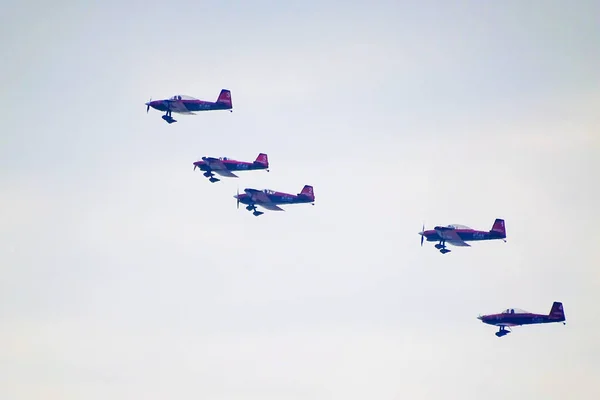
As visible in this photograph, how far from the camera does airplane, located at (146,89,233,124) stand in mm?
180625

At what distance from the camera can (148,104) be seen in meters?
182

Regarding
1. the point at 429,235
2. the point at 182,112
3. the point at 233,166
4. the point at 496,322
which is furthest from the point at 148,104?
the point at 496,322

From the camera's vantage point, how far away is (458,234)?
187375 millimetres

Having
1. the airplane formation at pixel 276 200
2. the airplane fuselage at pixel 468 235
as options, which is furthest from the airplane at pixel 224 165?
the airplane fuselage at pixel 468 235

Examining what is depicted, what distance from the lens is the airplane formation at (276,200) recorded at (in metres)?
180

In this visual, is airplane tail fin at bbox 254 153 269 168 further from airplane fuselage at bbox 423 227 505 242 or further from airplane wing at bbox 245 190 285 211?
airplane fuselage at bbox 423 227 505 242

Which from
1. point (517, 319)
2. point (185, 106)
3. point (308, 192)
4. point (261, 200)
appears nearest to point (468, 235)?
point (517, 319)

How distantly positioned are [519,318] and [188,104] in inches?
2458

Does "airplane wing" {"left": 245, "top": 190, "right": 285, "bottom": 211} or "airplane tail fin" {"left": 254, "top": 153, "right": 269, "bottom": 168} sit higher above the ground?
"airplane tail fin" {"left": 254, "top": 153, "right": 269, "bottom": 168}

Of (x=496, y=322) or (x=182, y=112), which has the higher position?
(x=182, y=112)

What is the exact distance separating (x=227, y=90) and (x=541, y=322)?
6174 centimetres

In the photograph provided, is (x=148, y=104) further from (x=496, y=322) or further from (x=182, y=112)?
(x=496, y=322)

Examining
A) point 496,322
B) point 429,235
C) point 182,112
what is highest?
point 182,112

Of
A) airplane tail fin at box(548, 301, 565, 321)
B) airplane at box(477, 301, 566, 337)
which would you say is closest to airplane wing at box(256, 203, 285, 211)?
airplane at box(477, 301, 566, 337)
